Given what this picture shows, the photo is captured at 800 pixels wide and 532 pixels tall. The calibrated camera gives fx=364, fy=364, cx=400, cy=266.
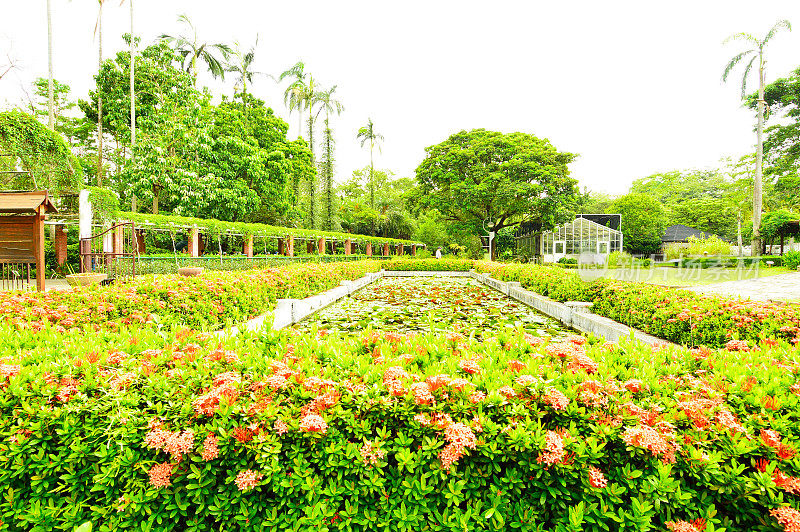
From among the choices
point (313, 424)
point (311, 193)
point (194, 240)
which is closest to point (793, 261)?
point (313, 424)

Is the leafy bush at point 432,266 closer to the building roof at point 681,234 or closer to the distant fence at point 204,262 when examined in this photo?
the distant fence at point 204,262

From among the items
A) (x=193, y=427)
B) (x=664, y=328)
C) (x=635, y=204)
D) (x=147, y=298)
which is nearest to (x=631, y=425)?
(x=193, y=427)

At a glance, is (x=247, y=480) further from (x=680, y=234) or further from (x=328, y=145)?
(x=680, y=234)

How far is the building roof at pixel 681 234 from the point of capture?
39906 mm

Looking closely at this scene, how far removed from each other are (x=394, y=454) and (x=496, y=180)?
2211 cm

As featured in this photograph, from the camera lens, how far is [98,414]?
1.52 meters

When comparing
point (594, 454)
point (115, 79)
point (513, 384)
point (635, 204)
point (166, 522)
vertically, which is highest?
point (115, 79)

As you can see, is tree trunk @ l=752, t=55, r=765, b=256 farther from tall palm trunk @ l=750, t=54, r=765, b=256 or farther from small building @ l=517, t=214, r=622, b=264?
small building @ l=517, t=214, r=622, b=264

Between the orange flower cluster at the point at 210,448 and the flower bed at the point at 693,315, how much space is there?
3.86 meters

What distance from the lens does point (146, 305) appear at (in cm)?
420

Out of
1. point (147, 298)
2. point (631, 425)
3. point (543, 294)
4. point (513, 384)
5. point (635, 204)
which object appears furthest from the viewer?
point (635, 204)

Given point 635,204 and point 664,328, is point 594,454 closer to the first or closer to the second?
point 664,328

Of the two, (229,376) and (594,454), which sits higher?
(229,376)

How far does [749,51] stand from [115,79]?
40563 millimetres
